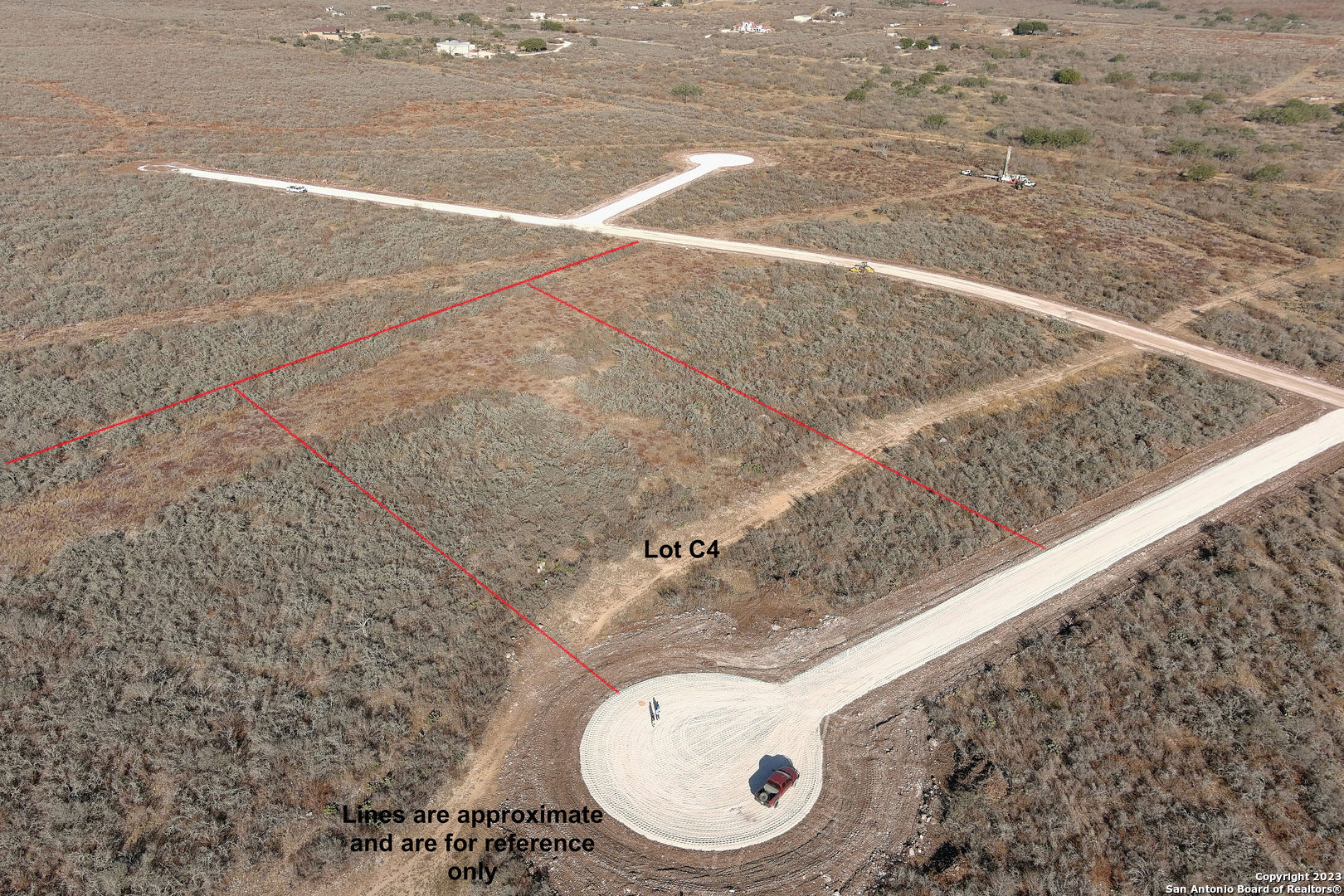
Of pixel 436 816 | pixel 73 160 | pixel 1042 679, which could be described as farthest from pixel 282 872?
pixel 73 160

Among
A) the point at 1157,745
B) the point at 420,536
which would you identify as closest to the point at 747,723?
the point at 1157,745

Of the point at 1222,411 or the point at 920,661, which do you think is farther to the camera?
the point at 1222,411

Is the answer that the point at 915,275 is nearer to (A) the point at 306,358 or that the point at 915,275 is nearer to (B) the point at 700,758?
(A) the point at 306,358

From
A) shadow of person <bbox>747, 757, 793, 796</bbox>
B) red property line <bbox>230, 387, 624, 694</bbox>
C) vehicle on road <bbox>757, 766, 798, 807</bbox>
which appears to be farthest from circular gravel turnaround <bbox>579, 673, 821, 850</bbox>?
red property line <bbox>230, 387, 624, 694</bbox>

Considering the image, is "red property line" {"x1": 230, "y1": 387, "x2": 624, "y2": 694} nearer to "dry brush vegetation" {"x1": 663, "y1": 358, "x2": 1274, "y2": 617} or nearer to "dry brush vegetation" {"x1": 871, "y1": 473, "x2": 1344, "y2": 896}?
"dry brush vegetation" {"x1": 663, "y1": 358, "x2": 1274, "y2": 617}

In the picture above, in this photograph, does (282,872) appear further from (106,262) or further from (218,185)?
(218,185)

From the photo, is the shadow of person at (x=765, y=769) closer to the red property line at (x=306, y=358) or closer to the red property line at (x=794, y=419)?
the red property line at (x=794, y=419)
